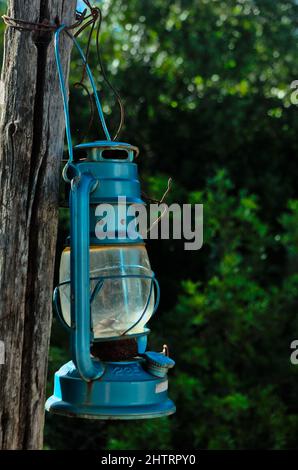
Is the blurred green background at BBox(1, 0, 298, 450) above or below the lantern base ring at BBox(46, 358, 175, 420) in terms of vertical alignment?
above

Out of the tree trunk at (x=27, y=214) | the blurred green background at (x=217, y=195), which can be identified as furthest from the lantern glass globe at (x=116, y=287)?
the blurred green background at (x=217, y=195)

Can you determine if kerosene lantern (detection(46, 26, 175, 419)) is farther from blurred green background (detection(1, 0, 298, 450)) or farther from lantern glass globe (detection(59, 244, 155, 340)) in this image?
blurred green background (detection(1, 0, 298, 450))

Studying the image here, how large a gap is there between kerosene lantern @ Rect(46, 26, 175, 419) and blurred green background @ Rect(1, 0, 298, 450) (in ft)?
8.56

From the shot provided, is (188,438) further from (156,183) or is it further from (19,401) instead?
(19,401)

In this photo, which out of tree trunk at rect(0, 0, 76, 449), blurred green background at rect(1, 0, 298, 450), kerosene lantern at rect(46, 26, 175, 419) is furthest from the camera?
blurred green background at rect(1, 0, 298, 450)

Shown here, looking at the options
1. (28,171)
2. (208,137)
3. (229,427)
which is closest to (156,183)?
(208,137)

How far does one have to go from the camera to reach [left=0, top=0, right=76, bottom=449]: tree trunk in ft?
7.54

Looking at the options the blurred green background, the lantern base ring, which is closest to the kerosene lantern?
the lantern base ring

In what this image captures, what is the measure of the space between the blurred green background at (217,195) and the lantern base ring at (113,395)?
2.62 m

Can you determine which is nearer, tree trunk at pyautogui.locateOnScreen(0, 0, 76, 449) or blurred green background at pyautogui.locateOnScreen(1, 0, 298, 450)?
tree trunk at pyautogui.locateOnScreen(0, 0, 76, 449)

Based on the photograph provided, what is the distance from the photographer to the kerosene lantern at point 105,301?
84.4 inches

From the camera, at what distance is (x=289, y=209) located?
19.1 ft

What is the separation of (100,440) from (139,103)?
7.10 feet

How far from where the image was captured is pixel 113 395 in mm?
2176
